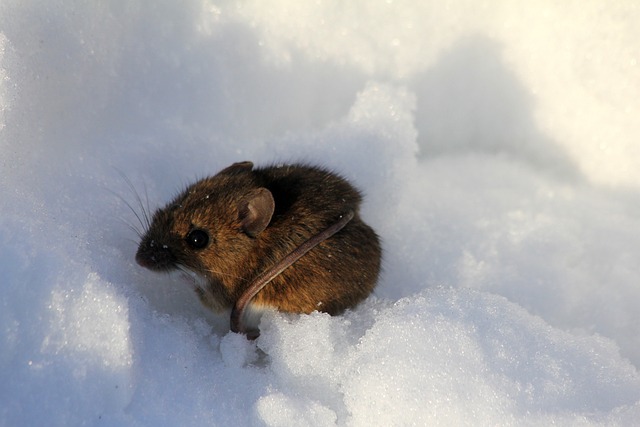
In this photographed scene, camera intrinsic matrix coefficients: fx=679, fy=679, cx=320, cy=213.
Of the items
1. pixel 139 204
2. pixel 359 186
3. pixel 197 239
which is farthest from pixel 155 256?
pixel 359 186

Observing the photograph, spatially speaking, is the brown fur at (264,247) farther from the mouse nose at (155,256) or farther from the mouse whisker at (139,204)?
the mouse whisker at (139,204)

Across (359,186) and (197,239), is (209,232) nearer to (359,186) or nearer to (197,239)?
(197,239)

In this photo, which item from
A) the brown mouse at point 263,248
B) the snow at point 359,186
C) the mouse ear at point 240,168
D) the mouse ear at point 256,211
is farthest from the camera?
the mouse ear at point 240,168

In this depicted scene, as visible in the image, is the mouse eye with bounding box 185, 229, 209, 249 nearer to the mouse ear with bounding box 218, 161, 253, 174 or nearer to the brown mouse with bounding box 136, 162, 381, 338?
the brown mouse with bounding box 136, 162, 381, 338

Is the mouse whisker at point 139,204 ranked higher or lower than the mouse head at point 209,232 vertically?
lower

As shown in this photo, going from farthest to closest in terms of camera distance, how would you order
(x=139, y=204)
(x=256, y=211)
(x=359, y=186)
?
1. (x=359, y=186)
2. (x=139, y=204)
3. (x=256, y=211)

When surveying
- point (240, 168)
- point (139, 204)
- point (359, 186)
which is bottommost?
point (139, 204)

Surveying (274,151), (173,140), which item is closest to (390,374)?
(274,151)

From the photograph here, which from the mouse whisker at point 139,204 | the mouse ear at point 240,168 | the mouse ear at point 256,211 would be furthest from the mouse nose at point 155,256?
the mouse ear at point 240,168

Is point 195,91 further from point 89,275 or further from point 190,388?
Result: point 190,388
